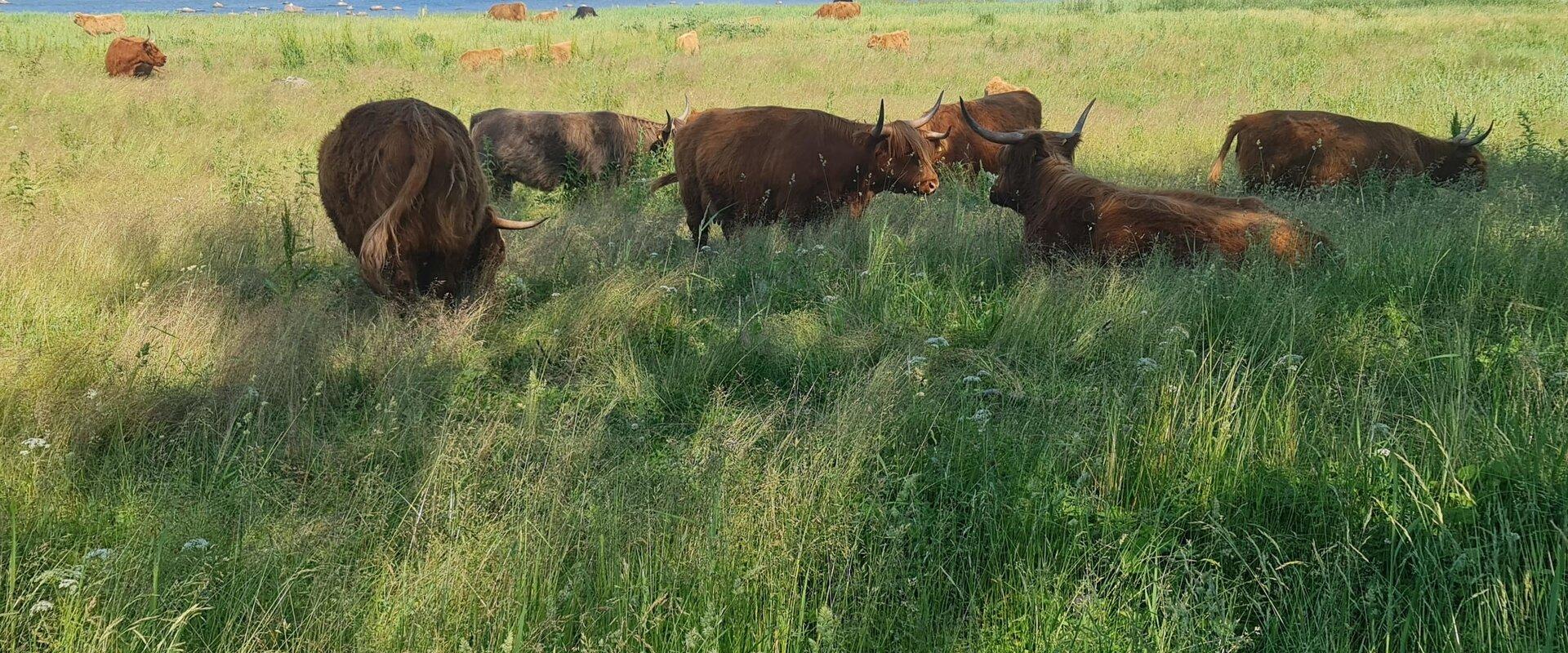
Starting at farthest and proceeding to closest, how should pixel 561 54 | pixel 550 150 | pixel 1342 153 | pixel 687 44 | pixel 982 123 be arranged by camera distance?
pixel 687 44 → pixel 561 54 → pixel 982 123 → pixel 550 150 → pixel 1342 153

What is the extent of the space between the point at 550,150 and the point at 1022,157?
203 inches

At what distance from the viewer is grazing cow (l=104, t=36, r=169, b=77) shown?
18.5m

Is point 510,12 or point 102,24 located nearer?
point 102,24

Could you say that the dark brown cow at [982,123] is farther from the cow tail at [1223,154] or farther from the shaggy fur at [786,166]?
the cow tail at [1223,154]

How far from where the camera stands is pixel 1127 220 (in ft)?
19.2

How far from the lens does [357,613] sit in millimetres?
2594

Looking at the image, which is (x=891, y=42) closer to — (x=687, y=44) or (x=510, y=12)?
(x=687, y=44)

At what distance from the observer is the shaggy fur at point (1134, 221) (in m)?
5.48

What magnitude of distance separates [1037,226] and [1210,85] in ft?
42.1

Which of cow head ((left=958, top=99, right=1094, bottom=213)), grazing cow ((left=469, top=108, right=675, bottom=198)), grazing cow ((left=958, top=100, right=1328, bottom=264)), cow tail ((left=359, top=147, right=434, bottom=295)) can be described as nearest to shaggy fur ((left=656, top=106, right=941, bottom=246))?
cow head ((left=958, top=99, right=1094, bottom=213))

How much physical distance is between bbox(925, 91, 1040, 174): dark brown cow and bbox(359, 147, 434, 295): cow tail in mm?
5330

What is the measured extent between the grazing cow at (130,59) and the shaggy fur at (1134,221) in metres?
18.0

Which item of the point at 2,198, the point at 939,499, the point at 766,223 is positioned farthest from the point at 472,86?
the point at 939,499

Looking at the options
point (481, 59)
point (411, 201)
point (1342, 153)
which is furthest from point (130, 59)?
point (1342, 153)
